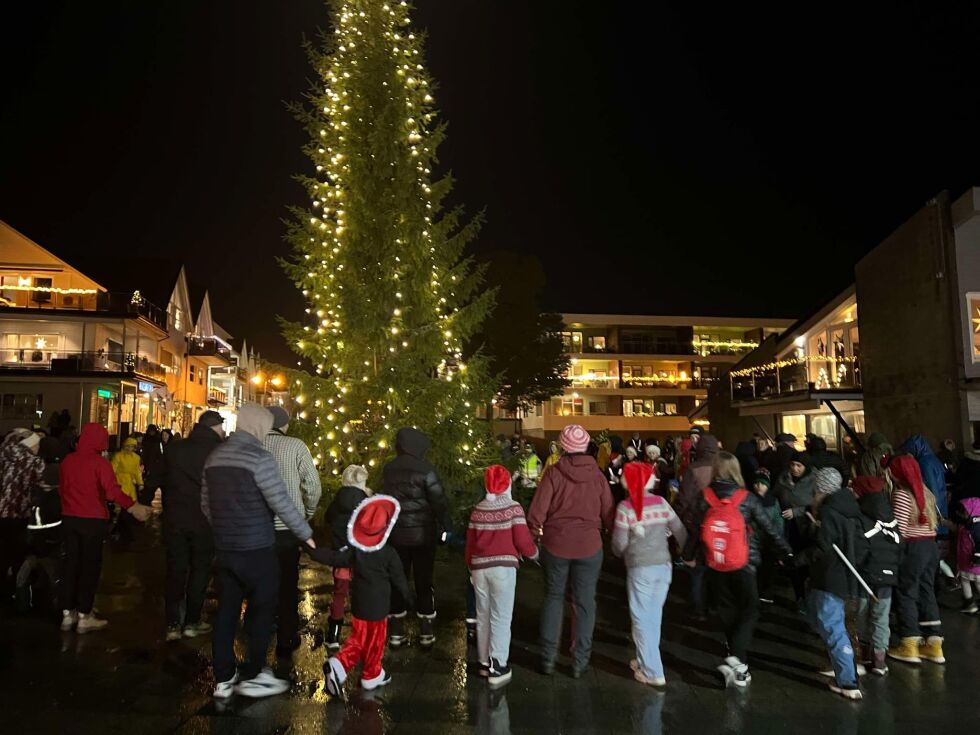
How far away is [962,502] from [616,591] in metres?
4.01

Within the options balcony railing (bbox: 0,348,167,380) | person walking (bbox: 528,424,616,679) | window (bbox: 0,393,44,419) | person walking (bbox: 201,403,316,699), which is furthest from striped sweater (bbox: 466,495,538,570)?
window (bbox: 0,393,44,419)

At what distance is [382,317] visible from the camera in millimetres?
11766

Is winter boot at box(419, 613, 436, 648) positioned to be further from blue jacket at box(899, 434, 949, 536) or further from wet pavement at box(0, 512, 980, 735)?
blue jacket at box(899, 434, 949, 536)

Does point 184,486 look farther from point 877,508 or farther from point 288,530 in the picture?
point 877,508

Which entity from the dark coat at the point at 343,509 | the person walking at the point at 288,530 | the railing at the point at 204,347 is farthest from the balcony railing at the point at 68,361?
the dark coat at the point at 343,509

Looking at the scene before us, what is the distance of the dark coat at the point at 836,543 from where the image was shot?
15.8 feet

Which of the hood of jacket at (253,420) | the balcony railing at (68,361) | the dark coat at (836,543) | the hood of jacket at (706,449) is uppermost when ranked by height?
the balcony railing at (68,361)

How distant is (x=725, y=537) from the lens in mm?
4980

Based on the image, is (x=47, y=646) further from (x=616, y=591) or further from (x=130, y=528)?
(x=130, y=528)

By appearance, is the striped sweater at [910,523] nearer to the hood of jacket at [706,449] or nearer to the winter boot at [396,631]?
the hood of jacket at [706,449]

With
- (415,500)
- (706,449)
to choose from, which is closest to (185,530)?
(415,500)

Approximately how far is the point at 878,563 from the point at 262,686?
4899 mm

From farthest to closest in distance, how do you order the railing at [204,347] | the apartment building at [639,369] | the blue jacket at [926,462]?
the apartment building at [639,369], the railing at [204,347], the blue jacket at [926,462]

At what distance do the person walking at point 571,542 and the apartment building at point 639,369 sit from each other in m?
46.2
